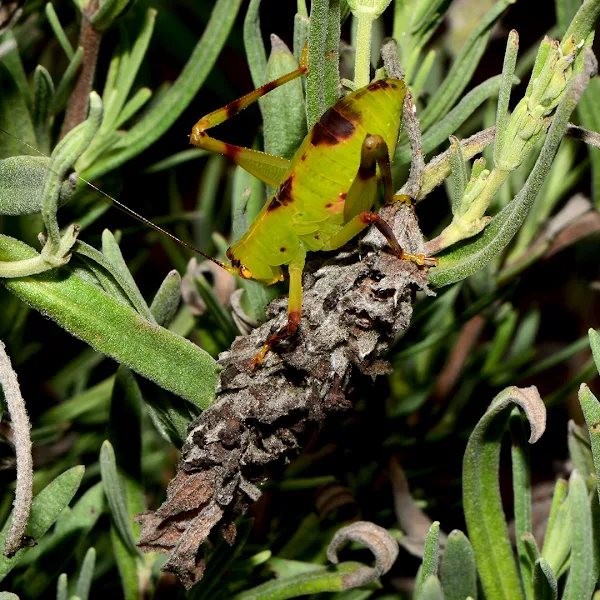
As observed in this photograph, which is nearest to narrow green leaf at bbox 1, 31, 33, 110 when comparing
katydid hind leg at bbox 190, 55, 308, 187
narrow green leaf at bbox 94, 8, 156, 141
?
narrow green leaf at bbox 94, 8, 156, 141

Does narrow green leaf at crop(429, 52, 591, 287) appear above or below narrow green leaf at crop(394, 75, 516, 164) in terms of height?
below

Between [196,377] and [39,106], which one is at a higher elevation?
[39,106]

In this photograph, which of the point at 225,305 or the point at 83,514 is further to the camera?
the point at 225,305

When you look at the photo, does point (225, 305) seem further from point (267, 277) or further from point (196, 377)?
point (196, 377)

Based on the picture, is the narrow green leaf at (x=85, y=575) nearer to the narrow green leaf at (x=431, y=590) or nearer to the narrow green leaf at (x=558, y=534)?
the narrow green leaf at (x=431, y=590)

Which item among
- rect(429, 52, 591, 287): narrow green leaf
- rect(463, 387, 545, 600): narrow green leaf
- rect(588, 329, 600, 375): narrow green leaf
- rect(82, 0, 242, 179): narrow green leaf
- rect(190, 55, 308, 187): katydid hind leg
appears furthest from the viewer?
rect(82, 0, 242, 179): narrow green leaf

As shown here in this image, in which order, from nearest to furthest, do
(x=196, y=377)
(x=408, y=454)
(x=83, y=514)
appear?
(x=196, y=377)
(x=83, y=514)
(x=408, y=454)

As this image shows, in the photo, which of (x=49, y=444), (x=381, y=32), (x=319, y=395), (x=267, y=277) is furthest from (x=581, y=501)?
(x=49, y=444)

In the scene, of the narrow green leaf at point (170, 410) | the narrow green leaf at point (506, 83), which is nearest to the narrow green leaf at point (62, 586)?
the narrow green leaf at point (170, 410)

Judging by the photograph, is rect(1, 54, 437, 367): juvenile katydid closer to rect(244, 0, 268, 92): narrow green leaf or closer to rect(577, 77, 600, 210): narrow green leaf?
rect(244, 0, 268, 92): narrow green leaf
